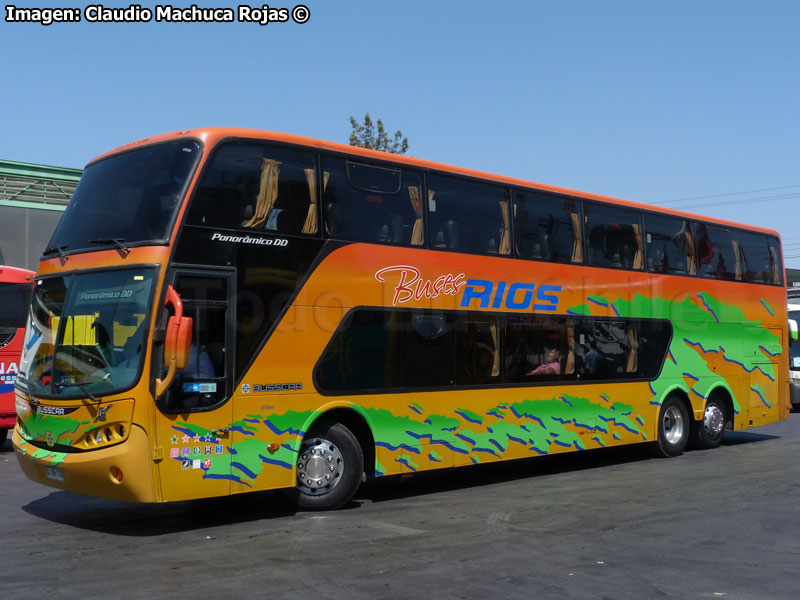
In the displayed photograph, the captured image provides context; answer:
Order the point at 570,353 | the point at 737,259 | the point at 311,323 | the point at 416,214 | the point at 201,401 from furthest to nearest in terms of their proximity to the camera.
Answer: the point at 737,259 → the point at 570,353 → the point at 416,214 → the point at 311,323 → the point at 201,401

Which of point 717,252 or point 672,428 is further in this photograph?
point 717,252

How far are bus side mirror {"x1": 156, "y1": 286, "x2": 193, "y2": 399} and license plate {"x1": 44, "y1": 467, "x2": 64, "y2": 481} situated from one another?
1.33 m

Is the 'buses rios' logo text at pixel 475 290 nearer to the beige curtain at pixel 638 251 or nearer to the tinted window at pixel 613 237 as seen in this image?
the tinted window at pixel 613 237

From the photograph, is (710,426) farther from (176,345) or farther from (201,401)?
(176,345)

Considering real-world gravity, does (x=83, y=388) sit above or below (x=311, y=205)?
below

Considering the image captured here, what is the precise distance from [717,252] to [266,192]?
1011 centimetres

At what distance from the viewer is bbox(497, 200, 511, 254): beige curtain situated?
1248 cm

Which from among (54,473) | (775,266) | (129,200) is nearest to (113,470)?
(54,473)

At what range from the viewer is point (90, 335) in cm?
902

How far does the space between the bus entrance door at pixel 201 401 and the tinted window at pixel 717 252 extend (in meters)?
10.0

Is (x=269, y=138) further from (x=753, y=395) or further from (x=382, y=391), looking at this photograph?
(x=753, y=395)

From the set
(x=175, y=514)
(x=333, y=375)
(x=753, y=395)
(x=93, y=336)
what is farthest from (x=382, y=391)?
(x=753, y=395)

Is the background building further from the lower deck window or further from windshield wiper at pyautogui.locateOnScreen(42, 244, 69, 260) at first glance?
the lower deck window

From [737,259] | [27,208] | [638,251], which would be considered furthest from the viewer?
[27,208]
